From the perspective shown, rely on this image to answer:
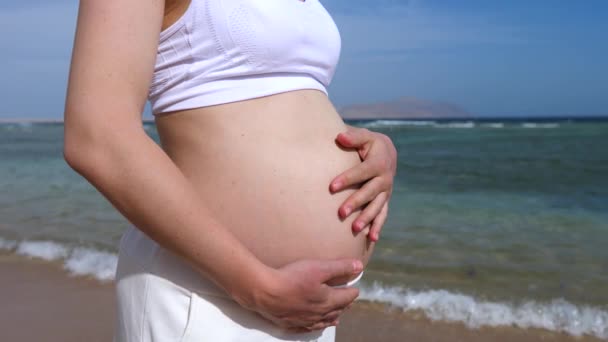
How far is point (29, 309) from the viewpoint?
9.98ft

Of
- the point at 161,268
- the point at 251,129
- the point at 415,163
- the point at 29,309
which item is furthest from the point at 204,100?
the point at 415,163

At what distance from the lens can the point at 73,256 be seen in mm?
3977

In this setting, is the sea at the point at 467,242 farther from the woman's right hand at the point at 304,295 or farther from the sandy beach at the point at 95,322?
the woman's right hand at the point at 304,295

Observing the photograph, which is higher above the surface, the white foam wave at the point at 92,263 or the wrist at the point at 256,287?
the wrist at the point at 256,287

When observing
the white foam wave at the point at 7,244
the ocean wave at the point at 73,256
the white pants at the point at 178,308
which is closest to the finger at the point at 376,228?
the white pants at the point at 178,308

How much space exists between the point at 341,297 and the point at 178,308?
0.83ft

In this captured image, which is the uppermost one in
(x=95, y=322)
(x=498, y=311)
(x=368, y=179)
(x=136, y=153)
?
(x=136, y=153)

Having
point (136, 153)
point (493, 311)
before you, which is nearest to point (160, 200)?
point (136, 153)

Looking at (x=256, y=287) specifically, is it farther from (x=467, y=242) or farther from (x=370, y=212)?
(x=467, y=242)


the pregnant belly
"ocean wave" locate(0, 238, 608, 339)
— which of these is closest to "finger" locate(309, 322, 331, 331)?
the pregnant belly

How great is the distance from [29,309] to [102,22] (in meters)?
2.76

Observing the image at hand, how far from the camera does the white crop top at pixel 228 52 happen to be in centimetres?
80

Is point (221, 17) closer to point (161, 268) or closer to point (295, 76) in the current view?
point (295, 76)

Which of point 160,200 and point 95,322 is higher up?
point 160,200
